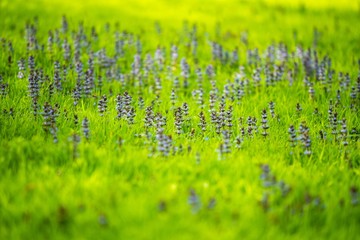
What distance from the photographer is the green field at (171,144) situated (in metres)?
3.52

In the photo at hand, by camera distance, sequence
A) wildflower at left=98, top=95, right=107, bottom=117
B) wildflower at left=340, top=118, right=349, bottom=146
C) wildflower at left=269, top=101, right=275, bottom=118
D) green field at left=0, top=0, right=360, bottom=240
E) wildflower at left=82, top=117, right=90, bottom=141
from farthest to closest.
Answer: wildflower at left=269, top=101, right=275, bottom=118, wildflower at left=98, top=95, right=107, bottom=117, wildflower at left=340, top=118, right=349, bottom=146, wildflower at left=82, top=117, right=90, bottom=141, green field at left=0, top=0, right=360, bottom=240

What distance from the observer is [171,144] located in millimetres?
4789

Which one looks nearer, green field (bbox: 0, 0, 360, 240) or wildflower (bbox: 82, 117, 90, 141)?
green field (bbox: 0, 0, 360, 240)

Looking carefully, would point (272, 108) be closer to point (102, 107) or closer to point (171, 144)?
point (171, 144)

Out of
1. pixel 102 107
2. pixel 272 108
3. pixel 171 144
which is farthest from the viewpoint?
pixel 272 108

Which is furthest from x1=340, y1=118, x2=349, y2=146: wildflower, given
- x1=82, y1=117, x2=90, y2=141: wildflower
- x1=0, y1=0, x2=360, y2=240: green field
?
x1=82, y1=117, x2=90, y2=141: wildflower

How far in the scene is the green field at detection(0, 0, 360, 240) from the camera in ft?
11.6

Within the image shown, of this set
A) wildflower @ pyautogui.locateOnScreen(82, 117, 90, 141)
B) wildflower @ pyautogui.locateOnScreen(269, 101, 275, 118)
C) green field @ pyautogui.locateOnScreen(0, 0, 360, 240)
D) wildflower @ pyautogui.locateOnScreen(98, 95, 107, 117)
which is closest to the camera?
green field @ pyautogui.locateOnScreen(0, 0, 360, 240)

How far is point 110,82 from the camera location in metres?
7.45

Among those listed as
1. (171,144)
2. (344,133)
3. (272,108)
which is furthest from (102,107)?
(344,133)

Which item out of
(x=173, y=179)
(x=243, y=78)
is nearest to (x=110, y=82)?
(x=243, y=78)

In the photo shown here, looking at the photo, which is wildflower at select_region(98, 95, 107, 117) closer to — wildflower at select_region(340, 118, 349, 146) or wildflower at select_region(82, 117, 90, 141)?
wildflower at select_region(82, 117, 90, 141)

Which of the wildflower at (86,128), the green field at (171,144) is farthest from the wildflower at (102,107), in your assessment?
the wildflower at (86,128)

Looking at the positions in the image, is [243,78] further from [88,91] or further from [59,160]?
[59,160]
